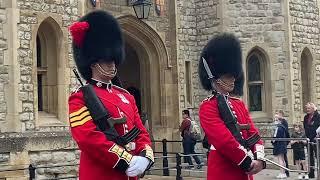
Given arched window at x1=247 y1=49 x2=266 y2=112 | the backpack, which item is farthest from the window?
arched window at x1=247 y1=49 x2=266 y2=112

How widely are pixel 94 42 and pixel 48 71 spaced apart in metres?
7.79

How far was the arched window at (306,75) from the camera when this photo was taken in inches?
702

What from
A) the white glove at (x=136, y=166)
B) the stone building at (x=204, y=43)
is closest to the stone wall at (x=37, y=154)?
the stone building at (x=204, y=43)

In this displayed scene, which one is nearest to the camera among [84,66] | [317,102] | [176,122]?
[84,66]

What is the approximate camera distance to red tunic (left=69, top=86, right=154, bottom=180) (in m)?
4.50

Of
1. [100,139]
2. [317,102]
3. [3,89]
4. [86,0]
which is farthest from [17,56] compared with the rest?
[317,102]

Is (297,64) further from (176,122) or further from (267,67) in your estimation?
(176,122)

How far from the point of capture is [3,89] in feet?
37.4

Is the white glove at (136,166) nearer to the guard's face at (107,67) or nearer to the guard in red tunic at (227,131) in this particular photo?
the guard's face at (107,67)

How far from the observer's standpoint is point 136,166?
4.55 metres

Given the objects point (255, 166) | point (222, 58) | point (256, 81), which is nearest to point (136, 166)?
point (255, 166)

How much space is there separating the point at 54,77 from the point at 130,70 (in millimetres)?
4933

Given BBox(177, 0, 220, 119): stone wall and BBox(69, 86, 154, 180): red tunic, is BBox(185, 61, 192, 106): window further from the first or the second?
BBox(69, 86, 154, 180): red tunic

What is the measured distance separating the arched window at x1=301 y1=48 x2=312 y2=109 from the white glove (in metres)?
13.8
